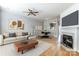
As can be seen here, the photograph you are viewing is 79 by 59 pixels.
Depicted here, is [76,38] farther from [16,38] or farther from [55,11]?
[16,38]

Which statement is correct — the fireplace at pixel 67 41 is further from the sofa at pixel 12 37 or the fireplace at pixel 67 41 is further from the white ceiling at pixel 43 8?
the sofa at pixel 12 37

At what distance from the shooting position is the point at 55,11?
220 centimetres

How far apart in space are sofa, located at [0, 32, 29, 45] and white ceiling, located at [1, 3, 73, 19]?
51cm

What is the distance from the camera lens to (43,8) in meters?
2.07

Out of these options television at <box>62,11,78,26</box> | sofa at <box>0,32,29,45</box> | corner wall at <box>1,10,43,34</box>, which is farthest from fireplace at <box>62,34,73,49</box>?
sofa at <box>0,32,29,45</box>

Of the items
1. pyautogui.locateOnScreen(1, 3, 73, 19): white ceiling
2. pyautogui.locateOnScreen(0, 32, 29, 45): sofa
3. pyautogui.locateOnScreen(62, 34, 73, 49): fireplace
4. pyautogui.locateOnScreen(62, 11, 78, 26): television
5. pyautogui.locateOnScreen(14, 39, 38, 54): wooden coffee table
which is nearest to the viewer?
pyautogui.locateOnScreen(1, 3, 73, 19): white ceiling

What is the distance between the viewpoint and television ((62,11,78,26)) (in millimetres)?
2355

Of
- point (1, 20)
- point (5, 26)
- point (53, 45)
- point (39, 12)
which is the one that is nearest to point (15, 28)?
point (5, 26)

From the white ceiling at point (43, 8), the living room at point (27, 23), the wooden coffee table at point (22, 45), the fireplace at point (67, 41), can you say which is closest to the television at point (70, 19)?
the living room at point (27, 23)

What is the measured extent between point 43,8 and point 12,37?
3.43ft

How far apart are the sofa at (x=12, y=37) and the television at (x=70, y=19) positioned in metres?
1.15

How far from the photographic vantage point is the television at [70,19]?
7.73ft

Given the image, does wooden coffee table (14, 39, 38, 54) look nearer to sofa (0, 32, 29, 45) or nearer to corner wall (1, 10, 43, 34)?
sofa (0, 32, 29, 45)

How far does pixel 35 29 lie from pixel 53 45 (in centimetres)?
88
